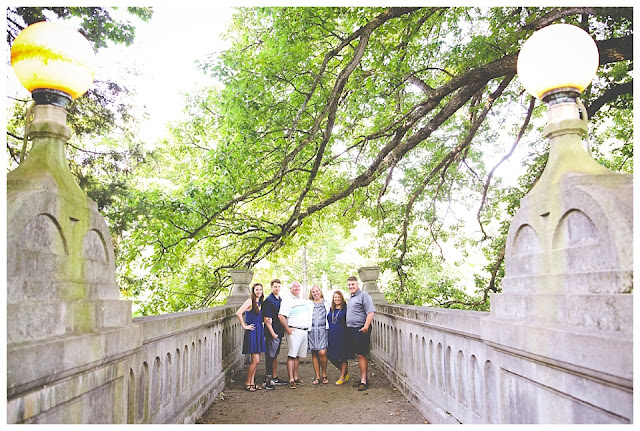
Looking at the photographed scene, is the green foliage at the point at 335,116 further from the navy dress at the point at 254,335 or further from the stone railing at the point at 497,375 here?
the stone railing at the point at 497,375

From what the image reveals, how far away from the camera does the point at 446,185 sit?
12.2 meters

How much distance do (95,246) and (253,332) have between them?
15.8ft

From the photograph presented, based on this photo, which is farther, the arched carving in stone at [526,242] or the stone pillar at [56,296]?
the arched carving in stone at [526,242]

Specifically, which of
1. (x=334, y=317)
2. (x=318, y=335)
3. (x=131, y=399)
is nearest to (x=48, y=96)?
(x=131, y=399)

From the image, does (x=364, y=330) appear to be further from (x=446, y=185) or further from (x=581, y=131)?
(x=446, y=185)

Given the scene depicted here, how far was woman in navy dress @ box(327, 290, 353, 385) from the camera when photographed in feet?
26.5

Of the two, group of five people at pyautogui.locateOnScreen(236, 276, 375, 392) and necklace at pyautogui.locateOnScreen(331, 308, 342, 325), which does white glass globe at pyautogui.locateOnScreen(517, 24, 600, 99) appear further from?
necklace at pyautogui.locateOnScreen(331, 308, 342, 325)

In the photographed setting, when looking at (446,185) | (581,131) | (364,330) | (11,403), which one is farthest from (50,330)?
(446,185)

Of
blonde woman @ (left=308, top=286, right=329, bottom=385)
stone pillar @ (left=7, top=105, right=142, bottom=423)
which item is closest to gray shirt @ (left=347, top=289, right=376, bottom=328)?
blonde woman @ (left=308, top=286, right=329, bottom=385)

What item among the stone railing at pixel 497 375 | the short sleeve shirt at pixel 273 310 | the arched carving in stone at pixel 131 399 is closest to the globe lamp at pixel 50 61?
the arched carving in stone at pixel 131 399

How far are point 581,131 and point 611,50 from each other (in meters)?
4.56

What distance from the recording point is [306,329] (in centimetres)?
827

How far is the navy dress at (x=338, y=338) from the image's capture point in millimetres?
8070

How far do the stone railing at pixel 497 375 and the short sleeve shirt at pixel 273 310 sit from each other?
2290mm
